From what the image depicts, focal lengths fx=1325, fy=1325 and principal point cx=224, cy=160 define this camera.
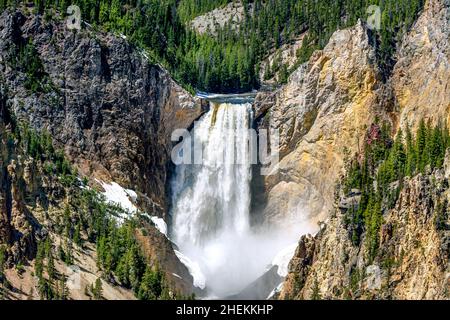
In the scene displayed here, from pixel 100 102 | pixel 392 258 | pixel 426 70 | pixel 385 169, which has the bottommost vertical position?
pixel 392 258

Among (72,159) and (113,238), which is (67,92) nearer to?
(72,159)

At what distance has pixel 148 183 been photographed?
180500mm

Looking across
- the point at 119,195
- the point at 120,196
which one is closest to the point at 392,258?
the point at 120,196

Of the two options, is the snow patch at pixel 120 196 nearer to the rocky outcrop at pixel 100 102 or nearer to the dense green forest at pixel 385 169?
the rocky outcrop at pixel 100 102

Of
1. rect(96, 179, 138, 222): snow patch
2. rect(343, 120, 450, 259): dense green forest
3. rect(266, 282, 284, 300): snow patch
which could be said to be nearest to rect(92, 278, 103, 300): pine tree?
rect(96, 179, 138, 222): snow patch

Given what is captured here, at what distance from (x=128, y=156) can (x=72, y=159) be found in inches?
313

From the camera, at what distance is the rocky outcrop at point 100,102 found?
17675 cm

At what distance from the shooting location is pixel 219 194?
187m

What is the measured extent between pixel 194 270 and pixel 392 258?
31021 mm

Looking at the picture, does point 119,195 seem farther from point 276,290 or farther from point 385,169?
point 385,169

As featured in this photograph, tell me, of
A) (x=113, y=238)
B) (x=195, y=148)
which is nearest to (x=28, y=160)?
(x=113, y=238)

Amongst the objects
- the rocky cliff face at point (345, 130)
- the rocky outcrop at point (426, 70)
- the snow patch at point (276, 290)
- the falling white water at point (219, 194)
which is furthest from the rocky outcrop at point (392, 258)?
the falling white water at point (219, 194)

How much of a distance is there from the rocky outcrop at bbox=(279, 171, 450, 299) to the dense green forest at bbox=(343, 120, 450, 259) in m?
1.20

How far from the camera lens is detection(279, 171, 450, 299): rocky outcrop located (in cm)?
14638
